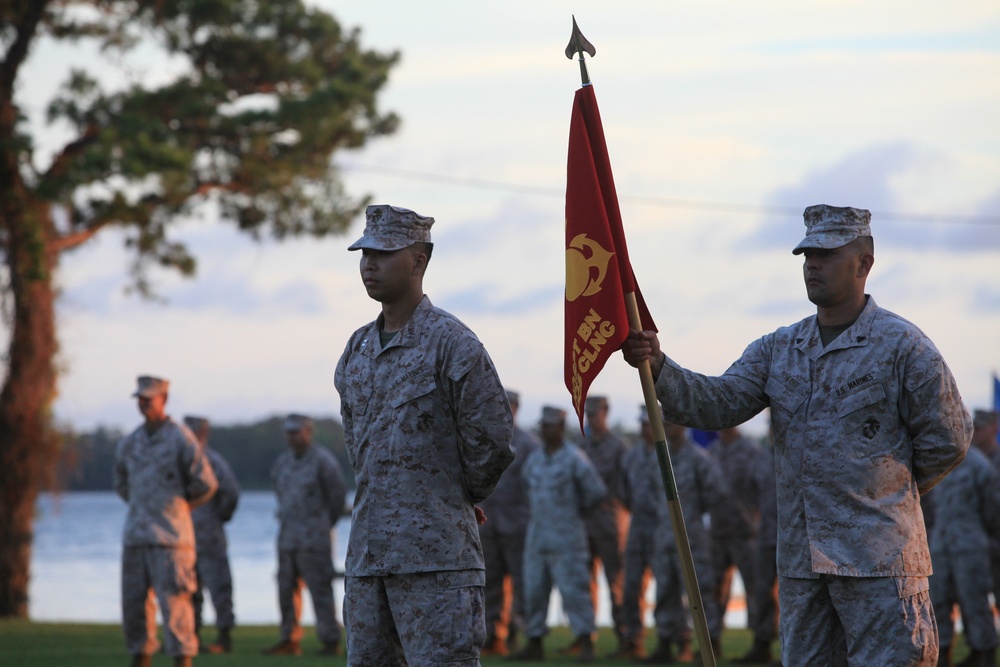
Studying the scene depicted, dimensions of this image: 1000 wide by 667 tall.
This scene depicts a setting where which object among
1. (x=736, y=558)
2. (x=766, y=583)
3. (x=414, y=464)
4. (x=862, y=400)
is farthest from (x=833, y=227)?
(x=736, y=558)

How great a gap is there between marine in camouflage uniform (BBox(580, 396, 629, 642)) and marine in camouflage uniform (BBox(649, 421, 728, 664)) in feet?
4.57

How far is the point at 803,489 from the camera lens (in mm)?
5586

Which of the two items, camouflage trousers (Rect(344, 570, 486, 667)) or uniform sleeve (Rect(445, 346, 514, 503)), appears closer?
camouflage trousers (Rect(344, 570, 486, 667))

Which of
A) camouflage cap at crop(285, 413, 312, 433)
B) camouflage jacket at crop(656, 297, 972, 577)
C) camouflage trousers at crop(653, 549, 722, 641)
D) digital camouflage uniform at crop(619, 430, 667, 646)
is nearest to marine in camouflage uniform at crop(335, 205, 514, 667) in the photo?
camouflage jacket at crop(656, 297, 972, 577)

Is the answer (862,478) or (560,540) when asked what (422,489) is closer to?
(862,478)

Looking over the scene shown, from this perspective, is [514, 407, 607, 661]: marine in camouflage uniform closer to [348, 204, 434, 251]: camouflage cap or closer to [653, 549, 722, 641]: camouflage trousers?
[653, 549, 722, 641]: camouflage trousers

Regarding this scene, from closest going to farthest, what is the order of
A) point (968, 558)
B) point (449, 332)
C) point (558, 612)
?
point (449, 332) < point (968, 558) < point (558, 612)

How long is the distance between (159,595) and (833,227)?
6837 mm

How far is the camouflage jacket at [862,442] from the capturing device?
17.8 ft

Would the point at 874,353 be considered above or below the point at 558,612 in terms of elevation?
above

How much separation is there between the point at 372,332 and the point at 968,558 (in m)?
7.96

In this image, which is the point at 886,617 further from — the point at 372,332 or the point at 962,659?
the point at 962,659

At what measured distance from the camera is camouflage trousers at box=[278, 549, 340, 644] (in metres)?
13.9

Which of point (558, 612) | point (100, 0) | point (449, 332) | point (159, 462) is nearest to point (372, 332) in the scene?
point (449, 332)
